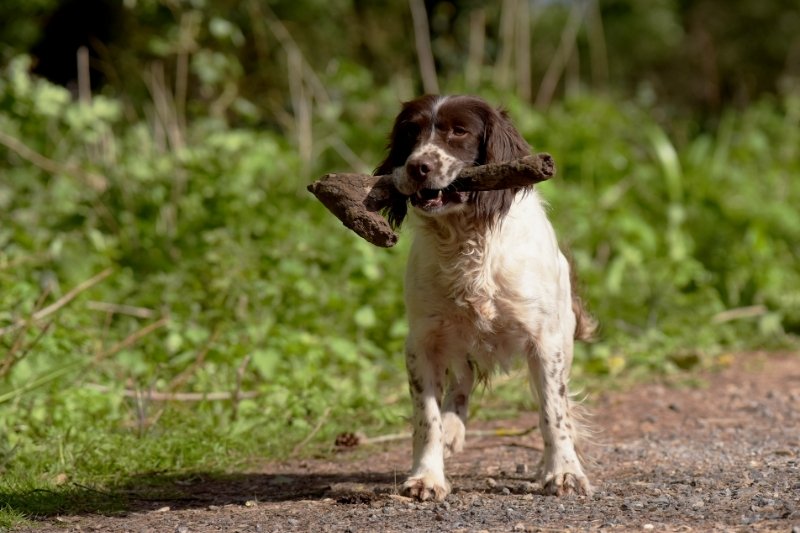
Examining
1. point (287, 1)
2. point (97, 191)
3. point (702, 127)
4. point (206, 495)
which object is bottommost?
point (206, 495)

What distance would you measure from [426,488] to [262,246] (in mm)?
3370

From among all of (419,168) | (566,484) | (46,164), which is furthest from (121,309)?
(566,484)

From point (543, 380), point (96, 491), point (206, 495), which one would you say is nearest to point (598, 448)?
point (543, 380)

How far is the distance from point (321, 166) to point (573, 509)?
5.98 metres

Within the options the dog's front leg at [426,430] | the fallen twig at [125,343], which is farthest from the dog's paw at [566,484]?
the fallen twig at [125,343]

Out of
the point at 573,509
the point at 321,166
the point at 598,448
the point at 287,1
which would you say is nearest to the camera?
the point at 573,509

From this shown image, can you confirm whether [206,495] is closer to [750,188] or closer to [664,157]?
[664,157]

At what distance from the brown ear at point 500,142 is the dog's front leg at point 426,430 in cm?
84

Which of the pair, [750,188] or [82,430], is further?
[750,188]

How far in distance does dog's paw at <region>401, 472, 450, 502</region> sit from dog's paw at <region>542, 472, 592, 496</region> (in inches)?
15.1

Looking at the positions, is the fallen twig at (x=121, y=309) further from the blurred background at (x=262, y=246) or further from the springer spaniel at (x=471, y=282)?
the springer spaniel at (x=471, y=282)

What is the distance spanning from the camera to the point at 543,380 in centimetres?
443

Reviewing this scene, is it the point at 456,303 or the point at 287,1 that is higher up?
the point at 287,1

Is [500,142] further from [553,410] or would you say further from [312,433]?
[312,433]
